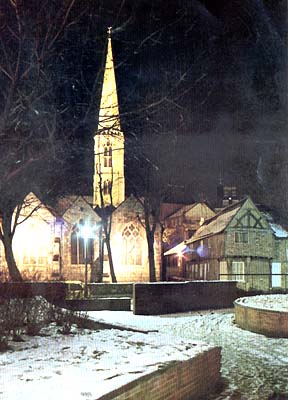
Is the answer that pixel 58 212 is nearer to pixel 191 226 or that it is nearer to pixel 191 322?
pixel 191 226

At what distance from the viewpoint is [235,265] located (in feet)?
130

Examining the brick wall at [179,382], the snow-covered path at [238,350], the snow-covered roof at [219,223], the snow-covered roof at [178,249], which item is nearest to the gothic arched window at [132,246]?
the snow-covered roof at [178,249]

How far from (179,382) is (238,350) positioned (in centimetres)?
575

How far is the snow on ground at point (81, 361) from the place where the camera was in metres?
5.76

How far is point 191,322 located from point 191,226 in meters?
35.5

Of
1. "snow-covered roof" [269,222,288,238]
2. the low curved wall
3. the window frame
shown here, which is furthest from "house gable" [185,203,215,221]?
the low curved wall

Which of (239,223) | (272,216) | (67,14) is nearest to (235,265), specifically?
(239,223)

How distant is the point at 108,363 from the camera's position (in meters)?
7.38

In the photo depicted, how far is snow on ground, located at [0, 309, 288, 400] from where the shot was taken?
5904mm

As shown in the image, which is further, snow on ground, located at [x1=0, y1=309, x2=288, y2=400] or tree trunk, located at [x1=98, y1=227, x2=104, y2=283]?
tree trunk, located at [x1=98, y1=227, x2=104, y2=283]

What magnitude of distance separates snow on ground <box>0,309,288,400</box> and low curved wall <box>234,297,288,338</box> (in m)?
1.10

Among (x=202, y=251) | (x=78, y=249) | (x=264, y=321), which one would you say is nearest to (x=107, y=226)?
(x=78, y=249)

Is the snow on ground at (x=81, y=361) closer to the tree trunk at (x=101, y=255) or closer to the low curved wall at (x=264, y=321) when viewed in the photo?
the low curved wall at (x=264, y=321)

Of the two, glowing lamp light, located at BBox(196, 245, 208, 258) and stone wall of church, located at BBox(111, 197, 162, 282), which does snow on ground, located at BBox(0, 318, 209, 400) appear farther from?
stone wall of church, located at BBox(111, 197, 162, 282)
